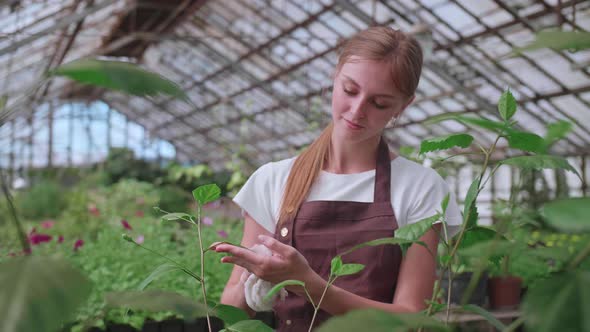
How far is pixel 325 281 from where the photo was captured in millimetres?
827

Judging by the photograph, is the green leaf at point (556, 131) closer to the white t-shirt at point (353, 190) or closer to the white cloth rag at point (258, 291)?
the white cloth rag at point (258, 291)

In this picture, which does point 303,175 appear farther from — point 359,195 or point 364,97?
point 364,97

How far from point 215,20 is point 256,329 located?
1175 centimetres

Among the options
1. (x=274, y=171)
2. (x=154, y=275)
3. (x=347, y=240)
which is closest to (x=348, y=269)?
(x=154, y=275)

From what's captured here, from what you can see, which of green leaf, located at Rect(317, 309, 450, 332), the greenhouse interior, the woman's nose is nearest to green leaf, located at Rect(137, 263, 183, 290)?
the greenhouse interior

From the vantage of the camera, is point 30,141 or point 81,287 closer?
point 81,287

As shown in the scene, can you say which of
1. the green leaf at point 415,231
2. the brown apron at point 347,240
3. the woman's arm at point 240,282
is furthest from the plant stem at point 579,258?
the brown apron at point 347,240

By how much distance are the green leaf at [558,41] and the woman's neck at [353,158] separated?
3.05 ft

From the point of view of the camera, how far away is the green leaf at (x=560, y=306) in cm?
26

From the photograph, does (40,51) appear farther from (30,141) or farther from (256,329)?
(256,329)

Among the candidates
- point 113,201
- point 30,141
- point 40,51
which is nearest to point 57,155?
point 30,141

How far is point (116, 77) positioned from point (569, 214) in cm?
23

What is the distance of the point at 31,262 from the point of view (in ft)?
0.89

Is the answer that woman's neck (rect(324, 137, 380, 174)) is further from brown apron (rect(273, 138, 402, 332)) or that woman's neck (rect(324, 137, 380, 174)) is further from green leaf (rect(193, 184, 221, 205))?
green leaf (rect(193, 184, 221, 205))
